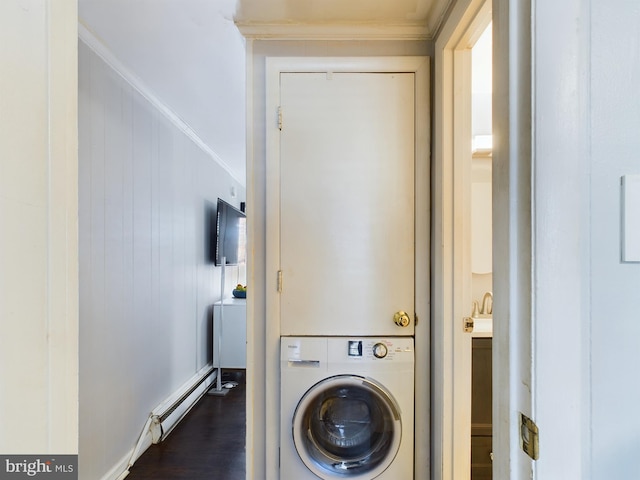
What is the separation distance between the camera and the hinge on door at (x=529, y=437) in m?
0.53

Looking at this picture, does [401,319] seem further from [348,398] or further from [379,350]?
[348,398]

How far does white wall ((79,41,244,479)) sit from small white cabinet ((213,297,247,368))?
39cm

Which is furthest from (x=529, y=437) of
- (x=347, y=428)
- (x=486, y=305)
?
(x=486, y=305)

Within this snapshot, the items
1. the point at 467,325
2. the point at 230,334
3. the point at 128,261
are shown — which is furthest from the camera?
the point at 230,334

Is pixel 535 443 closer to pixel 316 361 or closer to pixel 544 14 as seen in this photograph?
pixel 544 14

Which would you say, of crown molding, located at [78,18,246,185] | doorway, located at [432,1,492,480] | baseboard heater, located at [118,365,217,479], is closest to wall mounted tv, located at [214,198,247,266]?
crown molding, located at [78,18,246,185]

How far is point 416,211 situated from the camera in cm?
149

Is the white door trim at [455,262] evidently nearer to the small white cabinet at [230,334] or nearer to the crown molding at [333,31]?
the crown molding at [333,31]

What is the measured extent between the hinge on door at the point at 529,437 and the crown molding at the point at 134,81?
7.59ft

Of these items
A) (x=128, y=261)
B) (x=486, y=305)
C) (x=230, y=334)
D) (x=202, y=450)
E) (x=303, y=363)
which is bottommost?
(x=202, y=450)

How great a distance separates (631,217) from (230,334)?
340cm

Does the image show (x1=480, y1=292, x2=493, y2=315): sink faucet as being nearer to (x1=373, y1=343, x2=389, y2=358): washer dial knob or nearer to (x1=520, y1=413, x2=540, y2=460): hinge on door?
(x1=373, y1=343, x2=389, y2=358): washer dial knob
